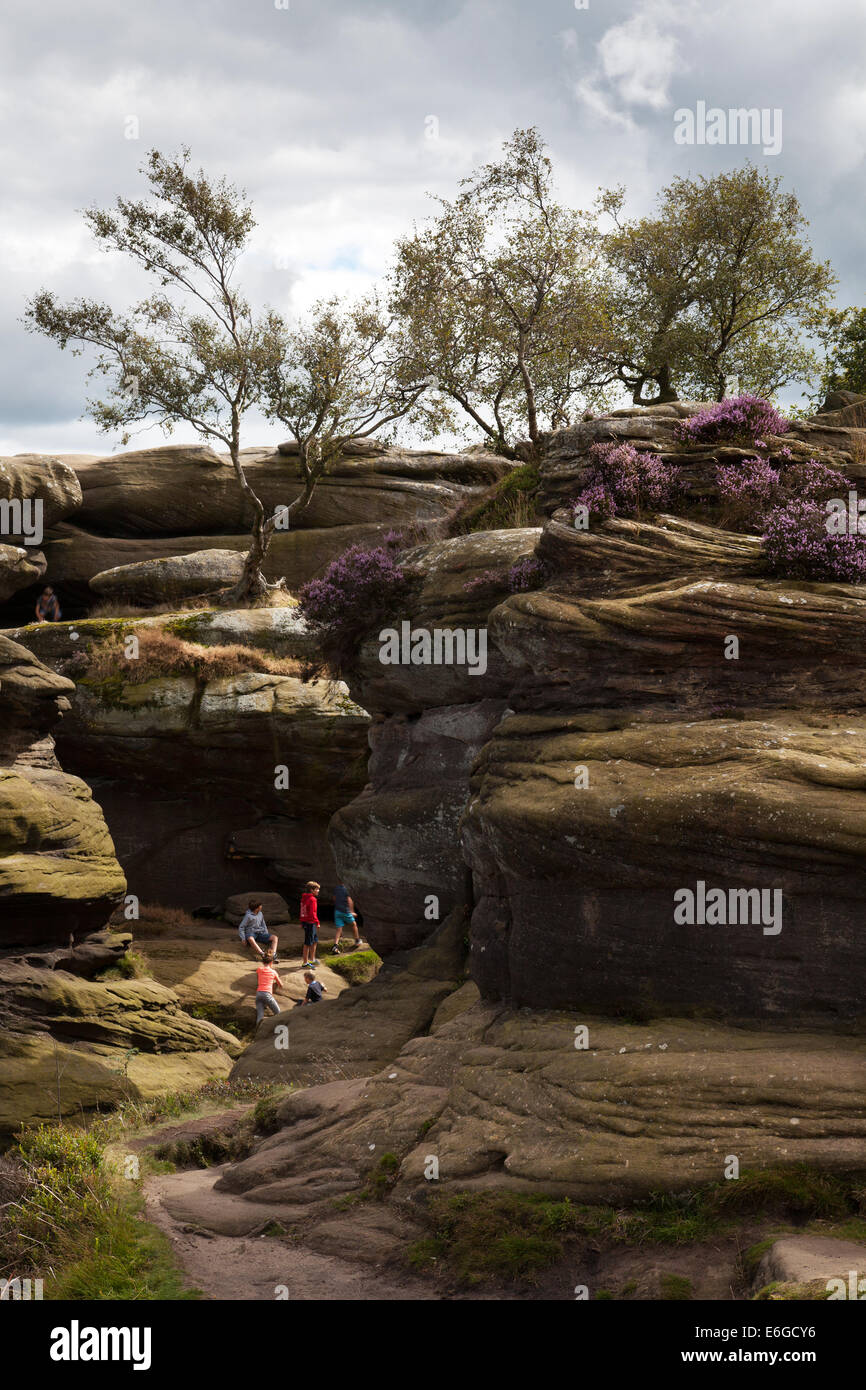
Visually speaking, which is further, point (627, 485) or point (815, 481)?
point (627, 485)

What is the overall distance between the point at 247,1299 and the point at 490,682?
37.6 feet

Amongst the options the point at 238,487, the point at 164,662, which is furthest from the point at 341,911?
the point at 238,487

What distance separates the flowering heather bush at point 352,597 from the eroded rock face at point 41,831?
669 cm

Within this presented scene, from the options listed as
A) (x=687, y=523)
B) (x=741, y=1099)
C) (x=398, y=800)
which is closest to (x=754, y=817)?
(x=741, y=1099)

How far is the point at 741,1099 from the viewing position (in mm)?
10219

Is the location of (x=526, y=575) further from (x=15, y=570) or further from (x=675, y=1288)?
(x=15, y=570)

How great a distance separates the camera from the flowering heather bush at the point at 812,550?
1408 centimetres

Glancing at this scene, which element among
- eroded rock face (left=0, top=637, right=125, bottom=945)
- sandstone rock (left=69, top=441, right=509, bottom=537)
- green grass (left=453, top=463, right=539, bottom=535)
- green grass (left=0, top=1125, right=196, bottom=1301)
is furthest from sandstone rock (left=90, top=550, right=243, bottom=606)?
green grass (left=0, top=1125, right=196, bottom=1301)

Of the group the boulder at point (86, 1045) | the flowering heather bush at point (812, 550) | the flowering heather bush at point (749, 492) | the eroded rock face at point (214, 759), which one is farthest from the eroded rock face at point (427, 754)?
the eroded rock face at point (214, 759)

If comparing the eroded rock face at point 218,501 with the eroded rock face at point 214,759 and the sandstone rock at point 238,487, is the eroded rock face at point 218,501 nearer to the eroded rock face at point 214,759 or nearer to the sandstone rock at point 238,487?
the sandstone rock at point 238,487

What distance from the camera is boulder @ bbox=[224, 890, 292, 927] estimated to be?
33.7 m

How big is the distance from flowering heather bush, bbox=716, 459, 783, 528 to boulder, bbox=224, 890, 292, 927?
72.5 feet

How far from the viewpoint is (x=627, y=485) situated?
16.8m

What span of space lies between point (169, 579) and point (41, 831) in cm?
2111
